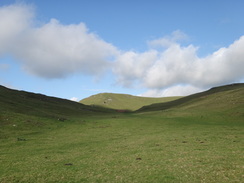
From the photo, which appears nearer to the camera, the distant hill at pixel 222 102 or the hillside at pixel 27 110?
the hillside at pixel 27 110

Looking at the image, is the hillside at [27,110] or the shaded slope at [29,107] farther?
the shaded slope at [29,107]

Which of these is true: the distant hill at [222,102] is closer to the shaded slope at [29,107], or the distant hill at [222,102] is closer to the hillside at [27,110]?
the hillside at [27,110]

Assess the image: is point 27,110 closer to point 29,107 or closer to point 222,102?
point 29,107

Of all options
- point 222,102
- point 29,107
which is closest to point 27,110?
point 29,107

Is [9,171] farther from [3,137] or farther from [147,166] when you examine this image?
[3,137]

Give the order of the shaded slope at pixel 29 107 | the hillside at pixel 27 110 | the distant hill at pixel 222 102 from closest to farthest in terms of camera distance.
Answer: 1. the hillside at pixel 27 110
2. the shaded slope at pixel 29 107
3. the distant hill at pixel 222 102

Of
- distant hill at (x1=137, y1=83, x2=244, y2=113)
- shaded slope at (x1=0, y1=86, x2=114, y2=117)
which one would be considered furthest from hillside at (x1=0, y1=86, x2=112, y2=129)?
distant hill at (x1=137, y1=83, x2=244, y2=113)

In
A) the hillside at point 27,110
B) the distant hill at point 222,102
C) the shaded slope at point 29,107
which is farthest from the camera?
the distant hill at point 222,102

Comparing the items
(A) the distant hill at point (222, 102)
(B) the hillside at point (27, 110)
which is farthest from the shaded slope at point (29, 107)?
(A) the distant hill at point (222, 102)

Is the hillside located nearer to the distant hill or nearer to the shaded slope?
the shaded slope

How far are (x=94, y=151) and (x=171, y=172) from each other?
11.0m

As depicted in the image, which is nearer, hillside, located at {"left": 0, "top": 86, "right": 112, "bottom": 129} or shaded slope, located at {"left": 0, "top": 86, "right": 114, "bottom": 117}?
hillside, located at {"left": 0, "top": 86, "right": 112, "bottom": 129}

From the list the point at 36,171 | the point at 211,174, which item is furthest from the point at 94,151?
the point at 211,174

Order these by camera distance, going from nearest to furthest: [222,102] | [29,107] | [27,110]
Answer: [27,110] → [29,107] → [222,102]
